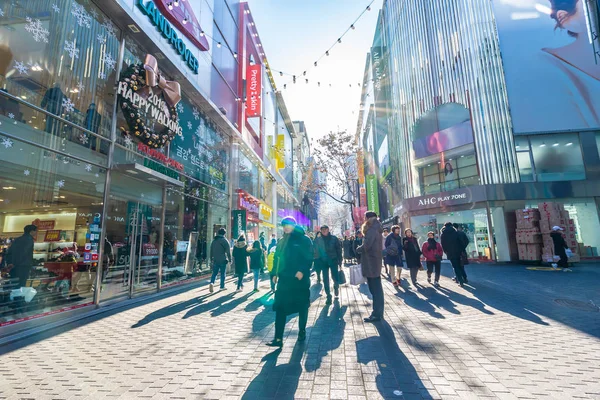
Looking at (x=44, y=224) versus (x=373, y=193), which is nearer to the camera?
(x=44, y=224)

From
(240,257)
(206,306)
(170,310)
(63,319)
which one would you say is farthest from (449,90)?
(63,319)

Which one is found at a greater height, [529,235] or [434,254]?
[529,235]

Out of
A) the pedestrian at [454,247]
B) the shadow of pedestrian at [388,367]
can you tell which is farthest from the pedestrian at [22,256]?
the pedestrian at [454,247]

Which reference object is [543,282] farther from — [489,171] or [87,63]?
[87,63]

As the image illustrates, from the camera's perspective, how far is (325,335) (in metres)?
4.65

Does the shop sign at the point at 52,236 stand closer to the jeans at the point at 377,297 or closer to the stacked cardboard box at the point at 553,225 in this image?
the jeans at the point at 377,297

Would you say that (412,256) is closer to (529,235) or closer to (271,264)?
(271,264)

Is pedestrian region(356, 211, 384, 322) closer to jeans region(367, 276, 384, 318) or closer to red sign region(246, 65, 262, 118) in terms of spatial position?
jeans region(367, 276, 384, 318)

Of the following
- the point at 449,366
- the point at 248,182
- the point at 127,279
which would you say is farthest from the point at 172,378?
the point at 248,182

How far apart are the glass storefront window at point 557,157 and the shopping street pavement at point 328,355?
1320 centimetres

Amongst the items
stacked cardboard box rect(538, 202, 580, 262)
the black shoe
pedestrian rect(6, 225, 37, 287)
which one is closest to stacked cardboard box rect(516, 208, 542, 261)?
stacked cardboard box rect(538, 202, 580, 262)

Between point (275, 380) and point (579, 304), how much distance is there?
6.84 metres

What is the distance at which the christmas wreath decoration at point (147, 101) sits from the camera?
8.21 meters

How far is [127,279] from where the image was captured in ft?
26.6
